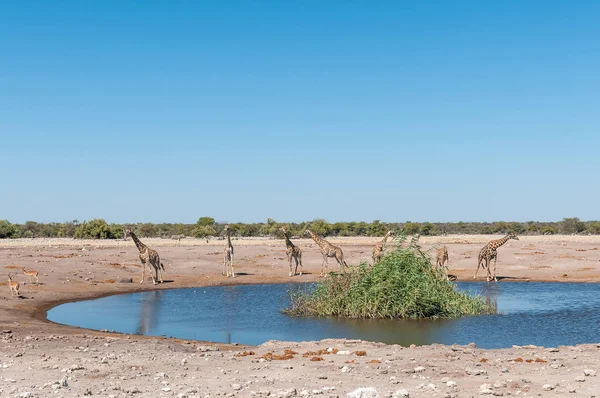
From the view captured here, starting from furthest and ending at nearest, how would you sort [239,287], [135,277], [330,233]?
[330,233] < [135,277] < [239,287]

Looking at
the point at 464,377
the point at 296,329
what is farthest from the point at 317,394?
the point at 296,329

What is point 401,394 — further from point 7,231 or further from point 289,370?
point 7,231

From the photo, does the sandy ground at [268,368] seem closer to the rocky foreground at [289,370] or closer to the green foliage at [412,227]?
the rocky foreground at [289,370]

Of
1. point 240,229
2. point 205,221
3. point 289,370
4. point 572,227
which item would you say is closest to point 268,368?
point 289,370

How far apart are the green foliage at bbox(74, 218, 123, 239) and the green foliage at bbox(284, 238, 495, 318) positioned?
166 ft

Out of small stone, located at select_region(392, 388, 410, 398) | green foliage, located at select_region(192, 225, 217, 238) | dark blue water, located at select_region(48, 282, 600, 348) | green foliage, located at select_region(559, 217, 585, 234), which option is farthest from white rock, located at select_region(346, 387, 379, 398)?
green foliage, located at select_region(559, 217, 585, 234)

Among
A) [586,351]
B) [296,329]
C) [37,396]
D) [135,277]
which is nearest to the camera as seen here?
[37,396]

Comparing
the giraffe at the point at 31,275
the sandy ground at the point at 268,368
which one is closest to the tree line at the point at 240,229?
the giraffe at the point at 31,275

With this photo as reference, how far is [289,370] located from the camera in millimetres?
10688

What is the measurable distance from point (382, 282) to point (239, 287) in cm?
1038

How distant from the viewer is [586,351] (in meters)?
12.7

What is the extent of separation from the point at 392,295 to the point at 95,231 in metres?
54.1

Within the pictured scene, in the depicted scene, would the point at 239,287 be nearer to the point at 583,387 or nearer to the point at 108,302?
the point at 108,302

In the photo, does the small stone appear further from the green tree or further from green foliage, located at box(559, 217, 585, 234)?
green foliage, located at box(559, 217, 585, 234)
